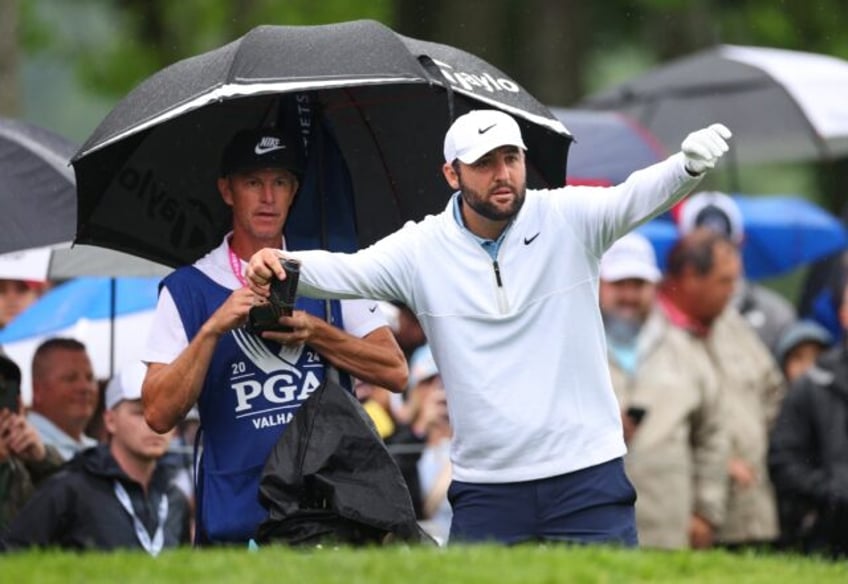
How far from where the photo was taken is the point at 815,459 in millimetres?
13633

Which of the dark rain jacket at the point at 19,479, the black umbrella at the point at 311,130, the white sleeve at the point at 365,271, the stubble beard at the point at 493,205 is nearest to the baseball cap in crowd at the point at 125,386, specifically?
the dark rain jacket at the point at 19,479

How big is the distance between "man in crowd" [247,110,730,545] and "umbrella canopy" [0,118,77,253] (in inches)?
75.3

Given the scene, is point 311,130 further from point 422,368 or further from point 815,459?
point 422,368

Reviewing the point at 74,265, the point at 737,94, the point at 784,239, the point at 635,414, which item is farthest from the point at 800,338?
the point at 784,239

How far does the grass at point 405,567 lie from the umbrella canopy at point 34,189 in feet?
8.80

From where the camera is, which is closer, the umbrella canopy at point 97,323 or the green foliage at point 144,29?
the umbrella canopy at point 97,323

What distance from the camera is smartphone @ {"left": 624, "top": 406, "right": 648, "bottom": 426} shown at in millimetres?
13641

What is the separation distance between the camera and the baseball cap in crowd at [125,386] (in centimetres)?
1162

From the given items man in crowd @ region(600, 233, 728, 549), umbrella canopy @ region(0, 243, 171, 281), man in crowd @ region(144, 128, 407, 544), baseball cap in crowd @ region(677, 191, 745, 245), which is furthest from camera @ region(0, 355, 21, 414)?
baseball cap in crowd @ region(677, 191, 745, 245)

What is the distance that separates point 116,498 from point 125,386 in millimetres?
883

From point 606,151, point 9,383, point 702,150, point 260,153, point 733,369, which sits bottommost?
point 733,369

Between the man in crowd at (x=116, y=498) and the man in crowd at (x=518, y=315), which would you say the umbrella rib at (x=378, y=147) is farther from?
the man in crowd at (x=116, y=498)

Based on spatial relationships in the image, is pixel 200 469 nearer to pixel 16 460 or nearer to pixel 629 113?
pixel 16 460

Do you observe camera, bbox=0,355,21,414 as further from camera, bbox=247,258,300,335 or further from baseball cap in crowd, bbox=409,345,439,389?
baseball cap in crowd, bbox=409,345,439,389
